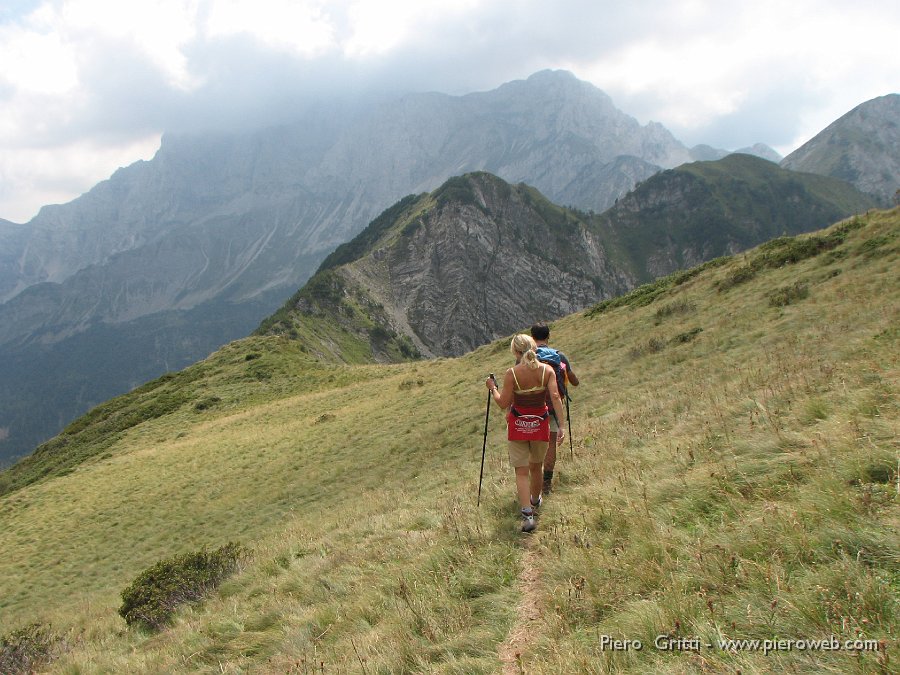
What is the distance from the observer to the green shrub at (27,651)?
28.9 feet

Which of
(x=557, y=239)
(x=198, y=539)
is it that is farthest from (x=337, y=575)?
(x=557, y=239)

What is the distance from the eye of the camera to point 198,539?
59.2 feet

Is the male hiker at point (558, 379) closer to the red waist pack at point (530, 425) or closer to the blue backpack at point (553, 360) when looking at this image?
the blue backpack at point (553, 360)

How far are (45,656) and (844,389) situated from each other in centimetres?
1497

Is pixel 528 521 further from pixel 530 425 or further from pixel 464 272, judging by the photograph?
pixel 464 272

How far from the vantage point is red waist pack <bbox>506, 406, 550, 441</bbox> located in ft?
22.1

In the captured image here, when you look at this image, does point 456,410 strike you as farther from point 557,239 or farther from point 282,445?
point 557,239

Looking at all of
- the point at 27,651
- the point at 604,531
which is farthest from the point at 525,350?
the point at 27,651

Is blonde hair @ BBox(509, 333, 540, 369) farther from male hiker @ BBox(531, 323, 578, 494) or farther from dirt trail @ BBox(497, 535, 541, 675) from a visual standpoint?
dirt trail @ BBox(497, 535, 541, 675)

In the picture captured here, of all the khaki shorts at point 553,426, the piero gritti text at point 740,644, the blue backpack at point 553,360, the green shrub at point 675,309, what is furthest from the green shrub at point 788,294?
the piero gritti text at point 740,644

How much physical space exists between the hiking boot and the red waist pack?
40.1 inches

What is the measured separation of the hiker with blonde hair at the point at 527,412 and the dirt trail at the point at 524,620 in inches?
43.1

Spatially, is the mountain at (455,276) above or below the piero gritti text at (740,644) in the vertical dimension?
above

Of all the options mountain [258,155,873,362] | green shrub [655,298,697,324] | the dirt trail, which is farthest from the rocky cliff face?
the dirt trail
